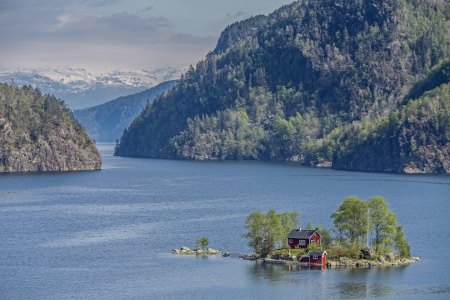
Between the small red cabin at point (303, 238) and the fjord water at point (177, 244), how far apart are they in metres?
5.56

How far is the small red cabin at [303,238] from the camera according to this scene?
89.4m

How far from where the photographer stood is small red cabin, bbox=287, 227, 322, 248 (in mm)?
89375

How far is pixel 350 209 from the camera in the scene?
3536 inches

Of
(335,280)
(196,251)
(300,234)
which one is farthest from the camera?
(196,251)

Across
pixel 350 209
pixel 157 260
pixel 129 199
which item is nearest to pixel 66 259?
pixel 157 260

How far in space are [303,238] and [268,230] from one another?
5.41 m

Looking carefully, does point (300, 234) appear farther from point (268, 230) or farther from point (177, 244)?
point (177, 244)

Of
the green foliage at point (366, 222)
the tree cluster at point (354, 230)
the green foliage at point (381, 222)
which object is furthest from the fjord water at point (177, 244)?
the green foliage at point (381, 222)

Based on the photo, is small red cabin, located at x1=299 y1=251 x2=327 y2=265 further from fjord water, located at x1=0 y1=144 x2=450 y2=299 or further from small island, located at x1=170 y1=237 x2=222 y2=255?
small island, located at x1=170 y1=237 x2=222 y2=255

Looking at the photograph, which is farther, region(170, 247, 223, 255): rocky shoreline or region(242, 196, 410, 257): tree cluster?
region(170, 247, 223, 255): rocky shoreline

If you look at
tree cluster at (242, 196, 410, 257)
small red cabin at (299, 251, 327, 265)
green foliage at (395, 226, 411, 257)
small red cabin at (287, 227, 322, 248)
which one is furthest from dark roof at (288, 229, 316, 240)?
green foliage at (395, 226, 411, 257)

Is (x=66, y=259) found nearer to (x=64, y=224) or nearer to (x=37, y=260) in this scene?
(x=37, y=260)

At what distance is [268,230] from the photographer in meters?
91.6

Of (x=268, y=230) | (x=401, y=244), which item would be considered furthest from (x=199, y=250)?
(x=401, y=244)
